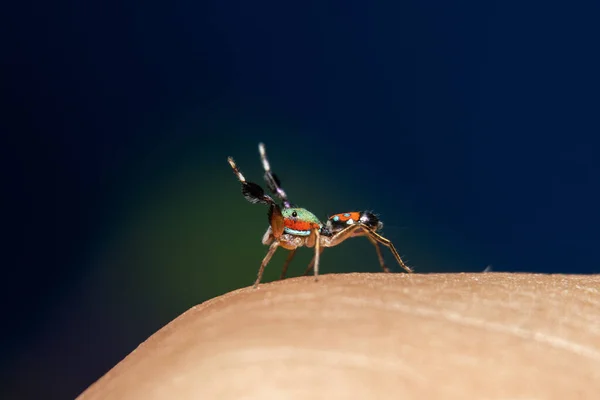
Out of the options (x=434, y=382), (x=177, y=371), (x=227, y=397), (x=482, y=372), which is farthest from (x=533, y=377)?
(x=177, y=371)

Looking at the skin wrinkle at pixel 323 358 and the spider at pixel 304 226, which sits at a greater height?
the spider at pixel 304 226

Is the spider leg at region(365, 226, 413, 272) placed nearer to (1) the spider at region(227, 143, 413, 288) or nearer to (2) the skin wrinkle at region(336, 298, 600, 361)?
(1) the spider at region(227, 143, 413, 288)

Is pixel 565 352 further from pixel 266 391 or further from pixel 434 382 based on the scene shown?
pixel 266 391

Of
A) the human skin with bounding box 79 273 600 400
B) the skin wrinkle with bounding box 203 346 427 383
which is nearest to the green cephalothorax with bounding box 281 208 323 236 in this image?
the human skin with bounding box 79 273 600 400

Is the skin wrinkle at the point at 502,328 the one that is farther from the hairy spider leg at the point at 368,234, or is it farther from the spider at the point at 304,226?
the hairy spider leg at the point at 368,234

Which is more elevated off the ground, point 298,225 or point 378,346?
point 298,225

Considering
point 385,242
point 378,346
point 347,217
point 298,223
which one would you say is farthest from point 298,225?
point 378,346

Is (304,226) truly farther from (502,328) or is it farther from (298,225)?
(502,328)

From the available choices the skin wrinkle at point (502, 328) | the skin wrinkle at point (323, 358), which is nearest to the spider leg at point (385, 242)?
the skin wrinkle at point (502, 328)

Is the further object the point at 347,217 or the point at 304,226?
the point at 347,217
